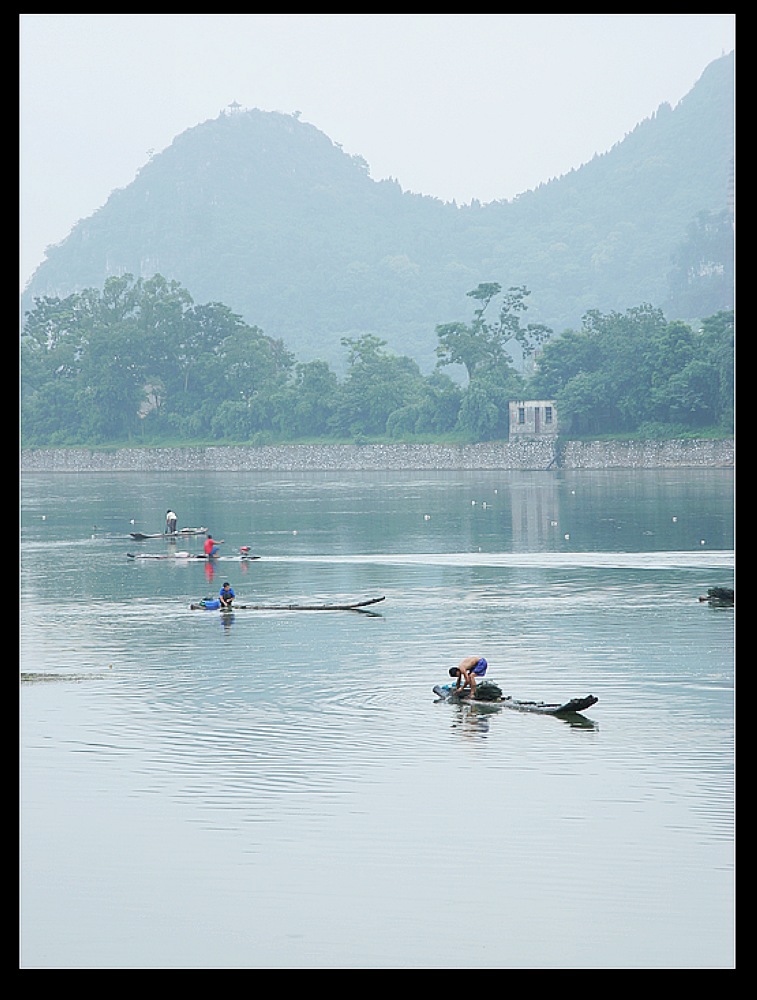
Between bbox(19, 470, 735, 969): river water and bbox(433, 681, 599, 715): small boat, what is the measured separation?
15cm

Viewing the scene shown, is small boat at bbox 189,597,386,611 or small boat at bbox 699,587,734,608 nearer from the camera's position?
small boat at bbox 699,587,734,608

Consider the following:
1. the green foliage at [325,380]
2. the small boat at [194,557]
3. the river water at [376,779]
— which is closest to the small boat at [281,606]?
the river water at [376,779]

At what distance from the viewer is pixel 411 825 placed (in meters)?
13.7

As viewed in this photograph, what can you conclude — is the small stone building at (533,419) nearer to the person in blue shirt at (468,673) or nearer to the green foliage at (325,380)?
the green foliage at (325,380)

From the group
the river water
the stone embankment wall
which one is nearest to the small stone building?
the stone embankment wall

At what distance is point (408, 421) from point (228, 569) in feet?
310

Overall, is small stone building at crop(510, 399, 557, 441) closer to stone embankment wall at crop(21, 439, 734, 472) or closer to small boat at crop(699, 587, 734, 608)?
stone embankment wall at crop(21, 439, 734, 472)

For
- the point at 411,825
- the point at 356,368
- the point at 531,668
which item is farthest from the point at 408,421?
the point at 411,825

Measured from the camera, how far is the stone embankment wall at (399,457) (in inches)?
4564

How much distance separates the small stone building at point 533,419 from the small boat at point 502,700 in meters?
105

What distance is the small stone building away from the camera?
12431cm

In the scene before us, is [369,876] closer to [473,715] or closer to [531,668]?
[473,715]

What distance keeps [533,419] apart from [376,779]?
364 feet

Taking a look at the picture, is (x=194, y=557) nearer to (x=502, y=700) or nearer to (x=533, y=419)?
(x=502, y=700)
